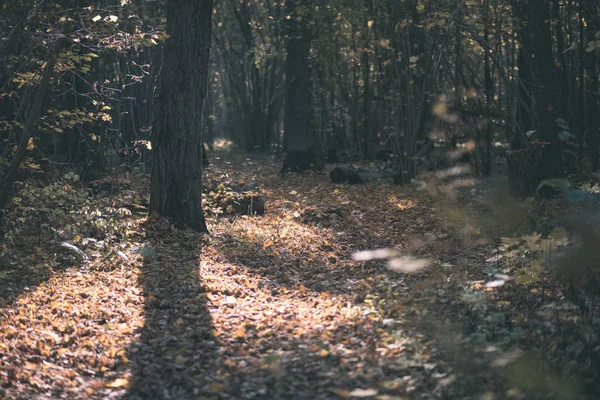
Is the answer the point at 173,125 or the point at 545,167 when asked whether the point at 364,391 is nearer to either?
the point at 173,125

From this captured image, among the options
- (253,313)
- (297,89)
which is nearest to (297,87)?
(297,89)

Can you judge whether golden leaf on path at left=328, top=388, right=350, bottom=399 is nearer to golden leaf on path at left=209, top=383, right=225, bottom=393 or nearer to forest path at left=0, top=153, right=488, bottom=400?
forest path at left=0, top=153, right=488, bottom=400

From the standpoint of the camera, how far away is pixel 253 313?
7180 millimetres

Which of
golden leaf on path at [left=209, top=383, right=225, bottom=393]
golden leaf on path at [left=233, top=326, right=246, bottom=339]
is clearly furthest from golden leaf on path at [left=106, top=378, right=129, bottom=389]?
golden leaf on path at [left=233, top=326, right=246, bottom=339]

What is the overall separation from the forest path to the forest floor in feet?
0.07

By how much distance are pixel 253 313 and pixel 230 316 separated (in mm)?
250

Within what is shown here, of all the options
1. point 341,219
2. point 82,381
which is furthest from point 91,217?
point 82,381

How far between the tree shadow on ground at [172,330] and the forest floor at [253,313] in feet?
0.07

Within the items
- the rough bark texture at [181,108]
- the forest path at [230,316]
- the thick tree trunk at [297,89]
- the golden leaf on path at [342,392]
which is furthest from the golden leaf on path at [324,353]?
the thick tree trunk at [297,89]

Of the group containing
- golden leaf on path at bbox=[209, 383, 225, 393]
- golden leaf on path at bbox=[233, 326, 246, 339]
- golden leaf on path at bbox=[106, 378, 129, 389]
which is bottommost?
golden leaf on path at bbox=[106, 378, 129, 389]

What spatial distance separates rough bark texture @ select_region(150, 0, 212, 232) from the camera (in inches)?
414

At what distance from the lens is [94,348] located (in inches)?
243

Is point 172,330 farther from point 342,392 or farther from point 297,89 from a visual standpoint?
point 297,89

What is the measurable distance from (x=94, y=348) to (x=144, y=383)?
3.15 ft
